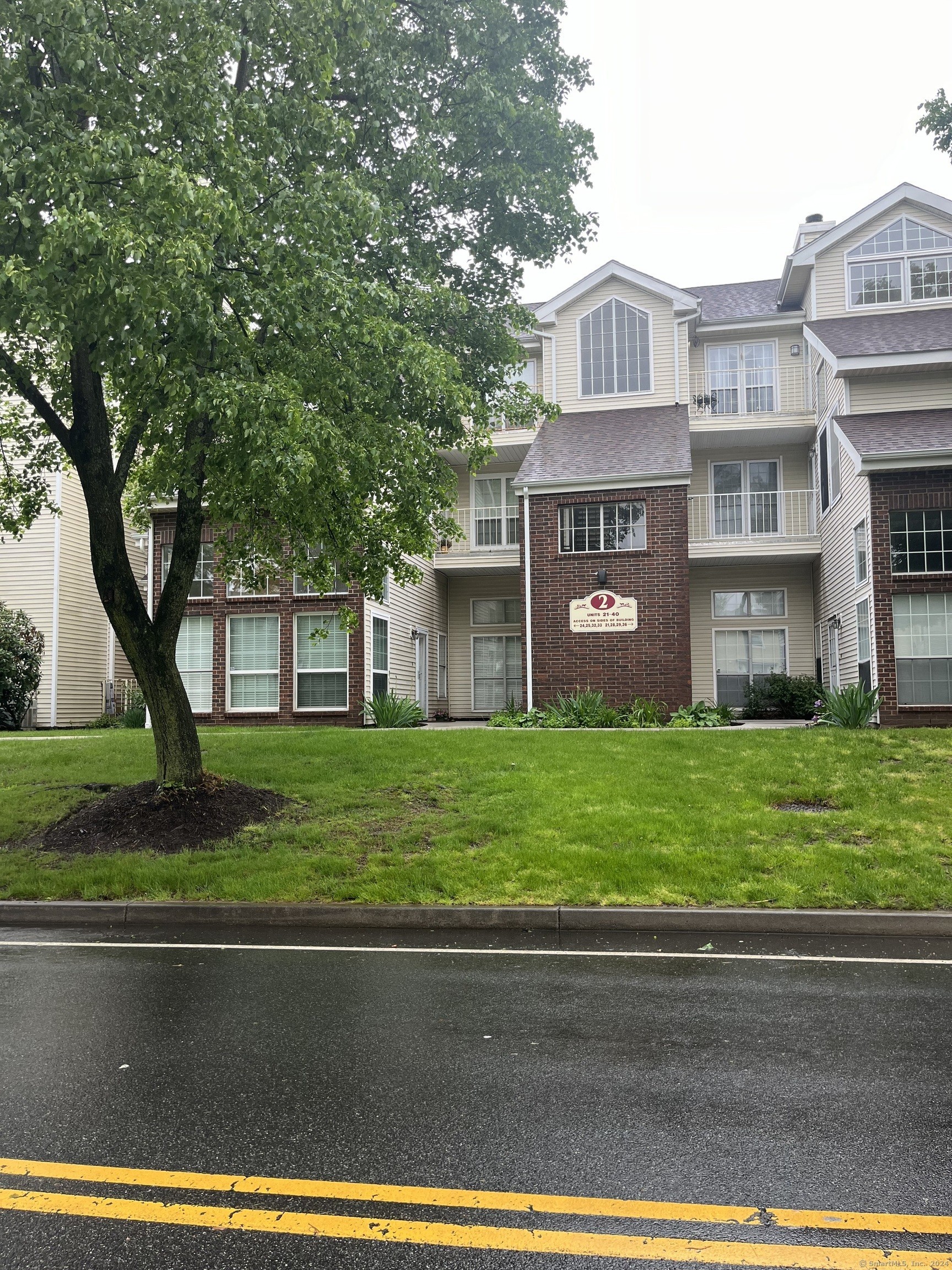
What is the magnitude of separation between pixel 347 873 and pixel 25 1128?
5.24 m

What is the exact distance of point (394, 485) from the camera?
11.3 meters

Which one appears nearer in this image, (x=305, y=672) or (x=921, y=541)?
(x=921, y=541)

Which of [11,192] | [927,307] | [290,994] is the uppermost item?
[927,307]

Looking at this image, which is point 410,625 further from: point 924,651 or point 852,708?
point 924,651

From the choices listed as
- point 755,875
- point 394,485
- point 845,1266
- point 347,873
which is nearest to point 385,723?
point 394,485

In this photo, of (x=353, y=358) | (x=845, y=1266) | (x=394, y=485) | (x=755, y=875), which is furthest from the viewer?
(x=394, y=485)

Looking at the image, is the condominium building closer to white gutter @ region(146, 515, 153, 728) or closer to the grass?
white gutter @ region(146, 515, 153, 728)

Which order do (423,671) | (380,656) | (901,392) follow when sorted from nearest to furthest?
(901,392) < (380,656) < (423,671)

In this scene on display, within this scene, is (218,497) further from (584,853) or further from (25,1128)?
(25,1128)

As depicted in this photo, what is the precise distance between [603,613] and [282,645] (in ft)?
24.2

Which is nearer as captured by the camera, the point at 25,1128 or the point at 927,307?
the point at 25,1128

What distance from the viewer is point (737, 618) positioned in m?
25.1

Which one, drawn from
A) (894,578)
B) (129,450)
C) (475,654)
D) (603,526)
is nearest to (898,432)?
(894,578)

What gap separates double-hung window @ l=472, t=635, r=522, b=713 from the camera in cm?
2670
